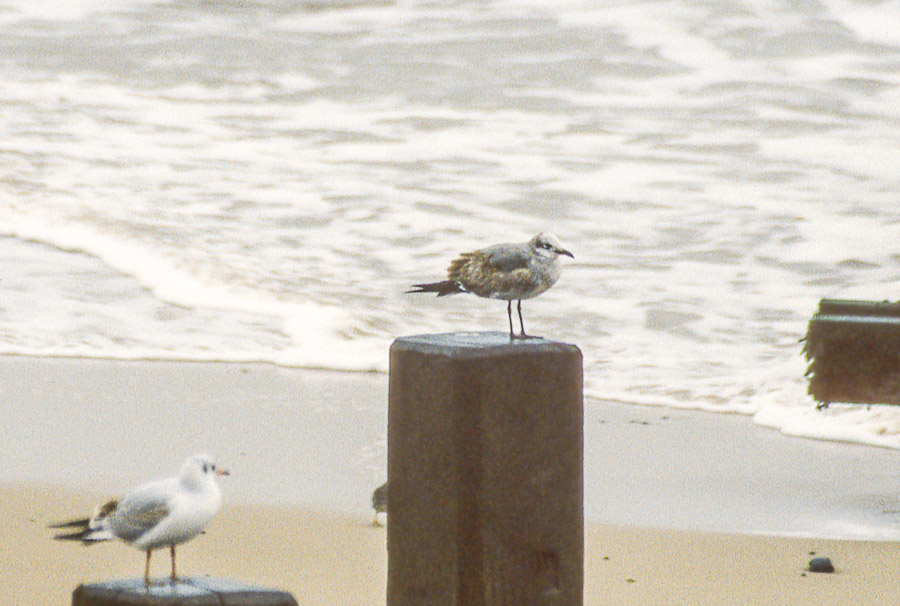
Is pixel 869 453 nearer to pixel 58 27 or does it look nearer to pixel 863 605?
pixel 863 605

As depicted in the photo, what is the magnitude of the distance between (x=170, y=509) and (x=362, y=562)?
1.55 meters

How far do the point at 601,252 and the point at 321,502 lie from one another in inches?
175

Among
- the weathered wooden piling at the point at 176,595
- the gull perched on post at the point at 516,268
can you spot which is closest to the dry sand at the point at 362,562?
the gull perched on post at the point at 516,268

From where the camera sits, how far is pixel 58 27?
18.2m

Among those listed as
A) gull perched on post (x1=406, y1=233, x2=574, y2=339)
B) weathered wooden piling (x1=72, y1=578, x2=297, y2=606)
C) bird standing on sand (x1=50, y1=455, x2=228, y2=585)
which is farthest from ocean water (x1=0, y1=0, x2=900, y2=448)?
weathered wooden piling (x1=72, y1=578, x2=297, y2=606)

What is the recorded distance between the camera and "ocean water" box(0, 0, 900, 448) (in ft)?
23.4

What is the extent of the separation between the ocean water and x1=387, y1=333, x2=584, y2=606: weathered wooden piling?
3472 mm

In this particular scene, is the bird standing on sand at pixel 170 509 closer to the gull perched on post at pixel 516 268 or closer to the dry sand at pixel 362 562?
the gull perched on post at pixel 516 268

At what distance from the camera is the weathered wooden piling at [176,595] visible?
6.49ft

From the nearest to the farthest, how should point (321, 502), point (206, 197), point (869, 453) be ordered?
point (321, 502) < point (869, 453) < point (206, 197)

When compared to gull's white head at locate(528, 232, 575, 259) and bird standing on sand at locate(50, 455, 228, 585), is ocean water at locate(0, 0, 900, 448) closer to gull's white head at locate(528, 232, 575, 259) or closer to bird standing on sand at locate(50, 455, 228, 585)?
gull's white head at locate(528, 232, 575, 259)

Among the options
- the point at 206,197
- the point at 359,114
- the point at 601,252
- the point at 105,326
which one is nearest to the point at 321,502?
the point at 105,326

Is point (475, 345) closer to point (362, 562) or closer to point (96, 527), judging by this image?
point (96, 527)

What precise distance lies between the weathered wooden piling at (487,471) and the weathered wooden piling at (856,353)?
1.37m
